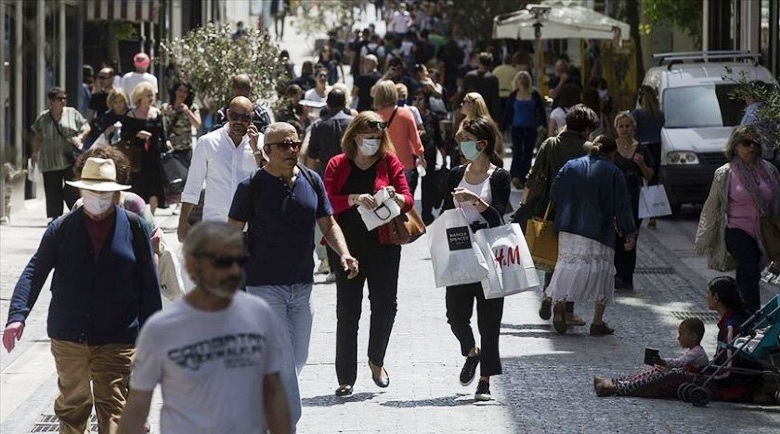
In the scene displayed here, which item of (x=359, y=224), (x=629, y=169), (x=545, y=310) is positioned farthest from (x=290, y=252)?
(x=629, y=169)

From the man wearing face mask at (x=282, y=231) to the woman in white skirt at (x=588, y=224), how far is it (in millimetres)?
3963

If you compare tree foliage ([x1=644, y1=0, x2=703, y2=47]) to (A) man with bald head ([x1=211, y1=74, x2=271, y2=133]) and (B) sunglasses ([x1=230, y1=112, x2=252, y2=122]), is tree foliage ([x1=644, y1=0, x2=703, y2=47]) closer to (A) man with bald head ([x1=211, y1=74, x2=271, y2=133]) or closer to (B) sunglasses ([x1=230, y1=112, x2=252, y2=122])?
(A) man with bald head ([x1=211, y1=74, x2=271, y2=133])

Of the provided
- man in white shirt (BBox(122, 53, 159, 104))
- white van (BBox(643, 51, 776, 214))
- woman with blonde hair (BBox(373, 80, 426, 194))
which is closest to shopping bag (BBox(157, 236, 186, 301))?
woman with blonde hair (BBox(373, 80, 426, 194))

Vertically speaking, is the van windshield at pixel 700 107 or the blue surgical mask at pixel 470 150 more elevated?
the blue surgical mask at pixel 470 150

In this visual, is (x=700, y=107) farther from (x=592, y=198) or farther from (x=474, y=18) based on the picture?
(x=474, y=18)

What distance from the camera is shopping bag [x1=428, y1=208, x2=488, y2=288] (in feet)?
34.3

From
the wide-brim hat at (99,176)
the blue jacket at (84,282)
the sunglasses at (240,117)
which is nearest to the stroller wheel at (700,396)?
the sunglasses at (240,117)

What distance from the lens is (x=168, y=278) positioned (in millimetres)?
9305

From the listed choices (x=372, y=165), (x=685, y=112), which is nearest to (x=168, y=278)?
(x=372, y=165)

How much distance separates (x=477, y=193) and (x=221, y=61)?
39.4 feet

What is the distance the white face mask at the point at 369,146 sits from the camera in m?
10.5

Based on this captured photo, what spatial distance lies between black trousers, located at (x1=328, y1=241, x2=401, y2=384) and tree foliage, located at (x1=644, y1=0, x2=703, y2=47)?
76.7 feet

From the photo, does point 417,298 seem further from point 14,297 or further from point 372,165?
point 14,297

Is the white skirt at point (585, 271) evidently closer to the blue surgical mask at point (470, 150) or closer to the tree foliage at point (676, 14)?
the blue surgical mask at point (470, 150)
